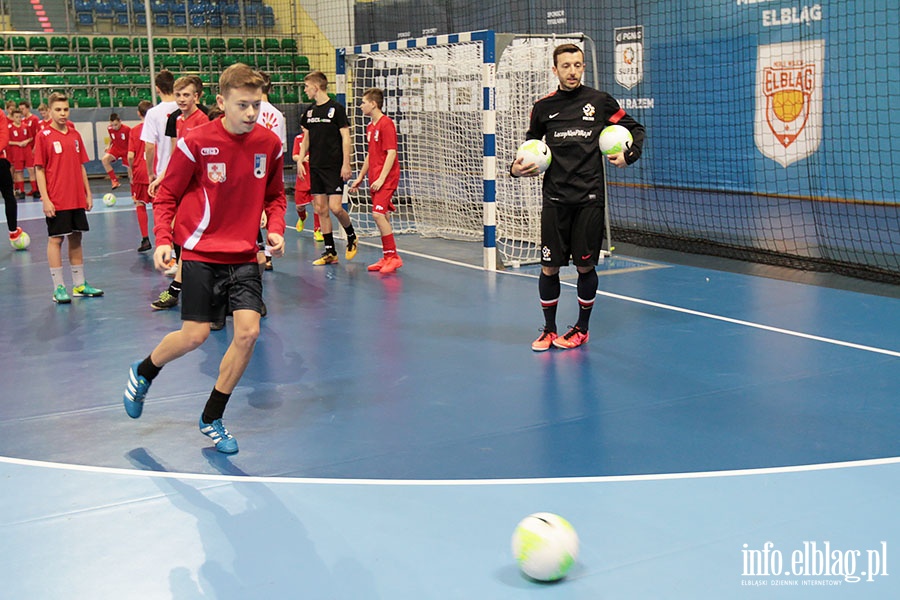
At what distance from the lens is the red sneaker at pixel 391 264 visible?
9664 mm

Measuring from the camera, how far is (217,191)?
457 cm

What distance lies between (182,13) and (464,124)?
15.5 m

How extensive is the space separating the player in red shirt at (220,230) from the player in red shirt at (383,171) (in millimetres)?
4849

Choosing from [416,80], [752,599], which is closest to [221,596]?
[752,599]

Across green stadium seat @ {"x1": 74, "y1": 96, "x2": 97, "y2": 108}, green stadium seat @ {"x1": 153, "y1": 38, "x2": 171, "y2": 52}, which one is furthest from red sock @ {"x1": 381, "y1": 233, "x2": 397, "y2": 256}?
green stadium seat @ {"x1": 153, "y1": 38, "x2": 171, "y2": 52}

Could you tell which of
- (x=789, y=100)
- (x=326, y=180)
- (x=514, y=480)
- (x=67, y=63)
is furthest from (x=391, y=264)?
(x=67, y=63)

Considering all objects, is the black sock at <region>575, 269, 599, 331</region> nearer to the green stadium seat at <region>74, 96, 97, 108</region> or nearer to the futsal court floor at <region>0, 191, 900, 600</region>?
the futsal court floor at <region>0, 191, 900, 600</region>

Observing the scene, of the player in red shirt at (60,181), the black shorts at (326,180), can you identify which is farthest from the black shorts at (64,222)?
the black shorts at (326,180)

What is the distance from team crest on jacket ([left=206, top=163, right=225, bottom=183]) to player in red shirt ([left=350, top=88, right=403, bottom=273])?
5031 millimetres

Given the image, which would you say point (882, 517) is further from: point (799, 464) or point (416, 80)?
point (416, 80)

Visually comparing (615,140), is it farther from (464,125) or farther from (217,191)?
(464,125)

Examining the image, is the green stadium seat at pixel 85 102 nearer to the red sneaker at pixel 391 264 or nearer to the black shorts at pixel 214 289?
the red sneaker at pixel 391 264

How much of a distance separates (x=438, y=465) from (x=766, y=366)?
2580 mm

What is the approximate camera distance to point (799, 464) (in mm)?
4371
